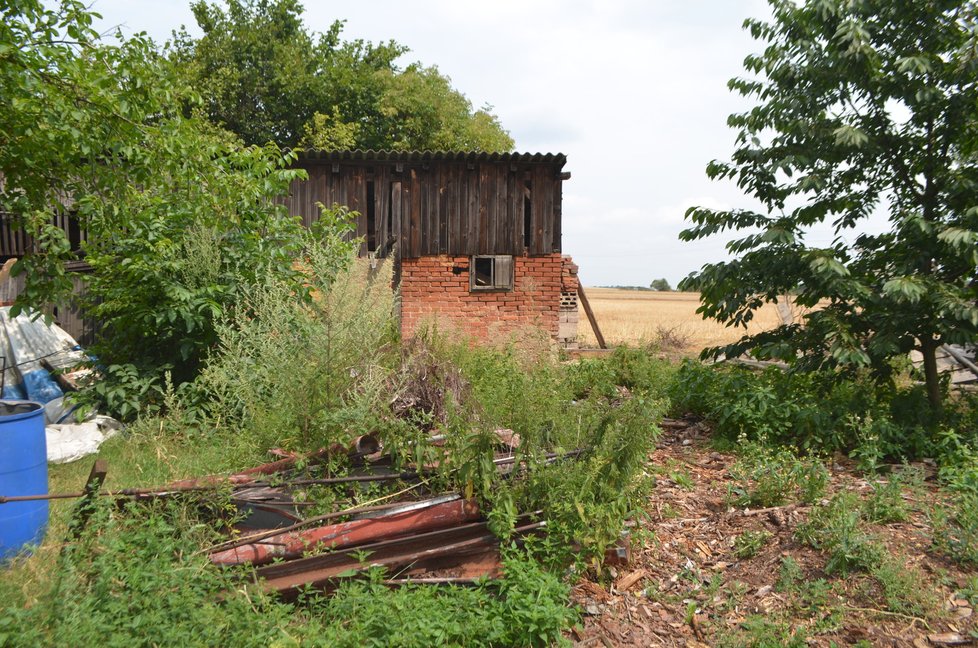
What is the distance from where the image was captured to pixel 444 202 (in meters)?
14.0

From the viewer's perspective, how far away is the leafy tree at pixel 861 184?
5.52 m

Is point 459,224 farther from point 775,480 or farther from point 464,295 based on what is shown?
point 775,480

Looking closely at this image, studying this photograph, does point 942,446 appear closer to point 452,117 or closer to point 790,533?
point 790,533

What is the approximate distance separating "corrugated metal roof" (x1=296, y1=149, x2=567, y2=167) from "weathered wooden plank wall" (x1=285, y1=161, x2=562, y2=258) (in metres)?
0.12

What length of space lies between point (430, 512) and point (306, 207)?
10917 mm

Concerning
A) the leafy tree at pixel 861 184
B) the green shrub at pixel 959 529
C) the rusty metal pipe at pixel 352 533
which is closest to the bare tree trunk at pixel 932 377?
the leafy tree at pixel 861 184

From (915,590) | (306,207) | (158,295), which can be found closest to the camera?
(915,590)

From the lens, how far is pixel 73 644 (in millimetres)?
A: 2824

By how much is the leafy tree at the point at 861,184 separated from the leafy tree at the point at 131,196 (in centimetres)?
472

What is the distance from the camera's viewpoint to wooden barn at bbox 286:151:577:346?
13.8 meters

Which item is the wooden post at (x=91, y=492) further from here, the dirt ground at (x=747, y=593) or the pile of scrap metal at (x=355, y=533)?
the dirt ground at (x=747, y=593)

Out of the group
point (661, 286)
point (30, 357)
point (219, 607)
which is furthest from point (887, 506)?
point (661, 286)

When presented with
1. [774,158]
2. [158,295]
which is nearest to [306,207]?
[158,295]

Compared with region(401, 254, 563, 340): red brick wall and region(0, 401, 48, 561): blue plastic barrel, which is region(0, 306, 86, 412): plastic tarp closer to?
region(0, 401, 48, 561): blue plastic barrel
